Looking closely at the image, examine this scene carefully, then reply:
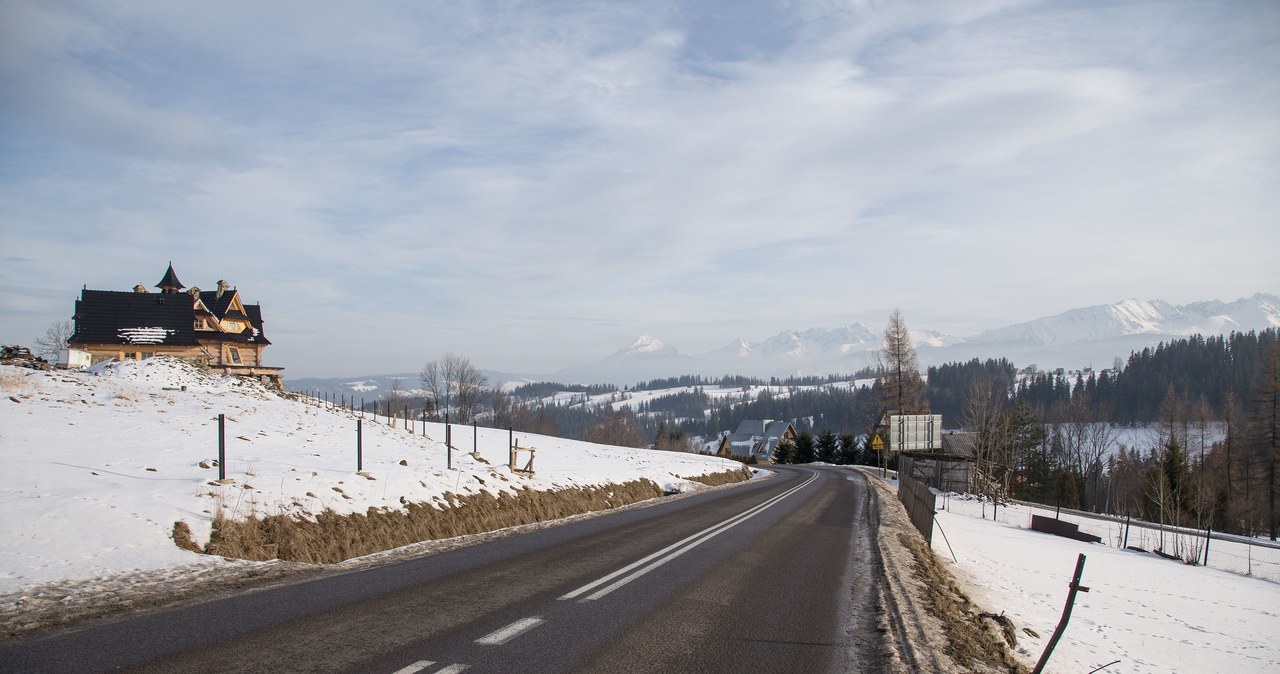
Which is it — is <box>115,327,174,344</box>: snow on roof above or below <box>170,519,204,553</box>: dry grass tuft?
above

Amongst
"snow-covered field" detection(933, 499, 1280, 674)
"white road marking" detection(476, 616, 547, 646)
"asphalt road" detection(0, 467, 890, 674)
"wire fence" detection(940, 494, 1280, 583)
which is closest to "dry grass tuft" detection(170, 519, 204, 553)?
"asphalt road" detection(0, 467, 890, 674)

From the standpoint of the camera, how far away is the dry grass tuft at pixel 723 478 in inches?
1522

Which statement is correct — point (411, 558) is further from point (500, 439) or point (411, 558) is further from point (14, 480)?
point (500, 439)

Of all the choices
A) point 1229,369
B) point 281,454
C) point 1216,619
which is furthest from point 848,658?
point 1229,369

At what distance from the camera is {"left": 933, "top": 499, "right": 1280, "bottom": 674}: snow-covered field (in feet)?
34.7

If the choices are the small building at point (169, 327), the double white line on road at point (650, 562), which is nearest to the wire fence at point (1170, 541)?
the double white line on road at point (650, 562)

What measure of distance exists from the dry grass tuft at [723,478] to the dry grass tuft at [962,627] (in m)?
26.0

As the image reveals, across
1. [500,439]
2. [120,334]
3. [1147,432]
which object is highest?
[120,334]

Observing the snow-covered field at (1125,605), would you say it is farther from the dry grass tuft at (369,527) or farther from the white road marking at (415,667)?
the dry grass tuft at (369,527)

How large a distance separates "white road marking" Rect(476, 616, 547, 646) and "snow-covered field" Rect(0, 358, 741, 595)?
496cm

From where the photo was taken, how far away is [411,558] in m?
10.6

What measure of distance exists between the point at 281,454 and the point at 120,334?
37.1 metres

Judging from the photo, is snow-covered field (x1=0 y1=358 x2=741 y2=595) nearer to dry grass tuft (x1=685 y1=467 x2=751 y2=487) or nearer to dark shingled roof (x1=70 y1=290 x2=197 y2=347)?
dry grass tuft (x1=685 y1=467 x2=751 y2=487)

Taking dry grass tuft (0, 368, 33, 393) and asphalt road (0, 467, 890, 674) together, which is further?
dry grass tuft (0, 368, 33, 393)
